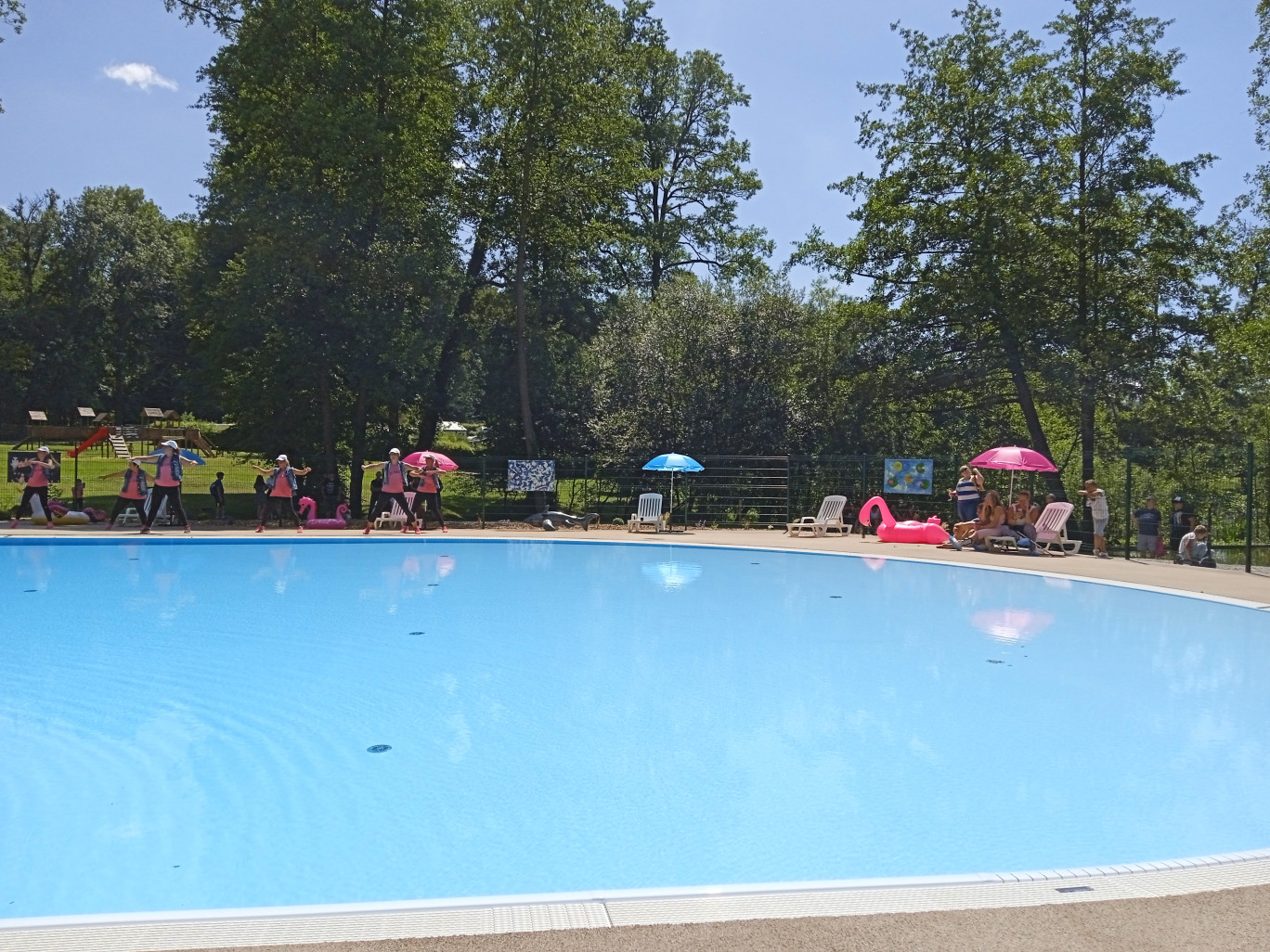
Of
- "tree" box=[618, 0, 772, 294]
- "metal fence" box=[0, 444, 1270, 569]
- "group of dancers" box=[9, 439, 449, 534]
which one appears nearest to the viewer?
"group of dancers" box=[9, 439, 449, 534]

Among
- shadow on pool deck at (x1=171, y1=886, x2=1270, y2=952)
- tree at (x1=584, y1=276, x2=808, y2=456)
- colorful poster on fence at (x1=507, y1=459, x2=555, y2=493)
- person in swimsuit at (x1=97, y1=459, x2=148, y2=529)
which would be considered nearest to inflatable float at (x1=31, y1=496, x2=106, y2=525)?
person in swimsuit at (x1=97, y1=459, x2=148, y2=529)

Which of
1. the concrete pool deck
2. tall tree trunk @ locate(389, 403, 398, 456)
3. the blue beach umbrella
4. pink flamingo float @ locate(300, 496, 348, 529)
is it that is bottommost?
the concrete pool deck

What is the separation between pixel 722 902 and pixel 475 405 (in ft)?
79.0

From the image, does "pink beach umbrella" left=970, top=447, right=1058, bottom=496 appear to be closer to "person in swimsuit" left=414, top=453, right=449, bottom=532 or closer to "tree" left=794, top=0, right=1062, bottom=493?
"tree" left=794, top=0, right=1062, bottom=493

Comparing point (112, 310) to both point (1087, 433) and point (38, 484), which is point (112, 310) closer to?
point (38, 484)

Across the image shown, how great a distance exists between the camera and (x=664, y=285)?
92.0ft

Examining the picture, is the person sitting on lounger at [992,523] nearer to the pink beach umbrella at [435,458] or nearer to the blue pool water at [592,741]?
the blue pool water at [592,741]

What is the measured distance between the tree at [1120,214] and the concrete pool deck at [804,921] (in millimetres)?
20556

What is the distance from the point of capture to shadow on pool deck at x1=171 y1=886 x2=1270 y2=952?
3178 mm

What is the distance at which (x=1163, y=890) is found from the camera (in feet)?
12.0

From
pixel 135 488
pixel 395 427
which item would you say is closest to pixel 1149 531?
pixel 395 427

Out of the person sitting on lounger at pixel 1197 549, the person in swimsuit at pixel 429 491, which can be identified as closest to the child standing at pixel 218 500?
the person in swimsuit at pixel 429 491

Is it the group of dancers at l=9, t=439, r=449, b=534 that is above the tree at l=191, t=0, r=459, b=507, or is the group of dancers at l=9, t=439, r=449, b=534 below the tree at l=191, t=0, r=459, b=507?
below

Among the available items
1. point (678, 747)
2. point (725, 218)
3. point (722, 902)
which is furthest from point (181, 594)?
point (725, 218)
